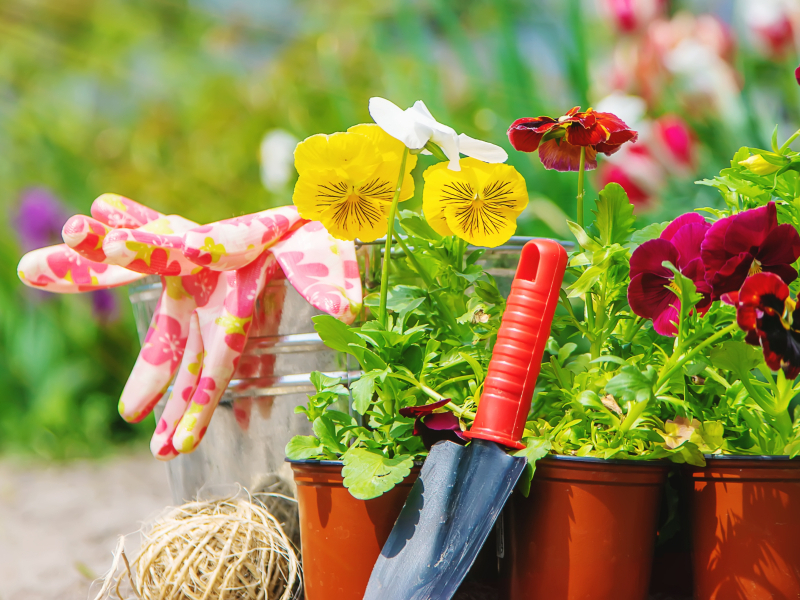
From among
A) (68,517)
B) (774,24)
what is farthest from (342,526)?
(774,24)

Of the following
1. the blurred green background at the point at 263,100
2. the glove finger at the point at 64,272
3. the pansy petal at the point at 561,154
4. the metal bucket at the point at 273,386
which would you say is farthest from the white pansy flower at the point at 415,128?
the blurred green background at the point at 263,100

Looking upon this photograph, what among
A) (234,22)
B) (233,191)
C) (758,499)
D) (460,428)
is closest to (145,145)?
(233,191)

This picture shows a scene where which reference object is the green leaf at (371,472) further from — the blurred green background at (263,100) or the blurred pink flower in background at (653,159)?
the blurred pink flower in background at (653,159)

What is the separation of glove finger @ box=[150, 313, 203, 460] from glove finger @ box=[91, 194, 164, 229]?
133mm

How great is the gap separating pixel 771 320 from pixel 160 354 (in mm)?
636

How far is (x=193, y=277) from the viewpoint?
0.80 meters

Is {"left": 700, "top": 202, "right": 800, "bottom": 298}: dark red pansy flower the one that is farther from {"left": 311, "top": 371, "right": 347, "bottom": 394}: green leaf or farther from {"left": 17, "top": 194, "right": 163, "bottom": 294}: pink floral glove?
{"left": 17, "top": 194, "right": 163, "bottom": 294}: pink floral glove

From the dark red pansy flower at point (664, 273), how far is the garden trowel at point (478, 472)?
0.08m

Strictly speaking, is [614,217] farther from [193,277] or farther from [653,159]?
[653,159]

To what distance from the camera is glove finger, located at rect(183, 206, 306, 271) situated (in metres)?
0.71

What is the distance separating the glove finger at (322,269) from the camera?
0.70 m

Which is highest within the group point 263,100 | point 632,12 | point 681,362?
point 263,100

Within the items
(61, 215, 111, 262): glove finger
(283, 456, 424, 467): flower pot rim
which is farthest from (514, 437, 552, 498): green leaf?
(61, 215, 111, 262): glove finger

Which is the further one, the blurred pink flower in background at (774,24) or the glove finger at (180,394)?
the blurred pink flower in background at (774,24)
